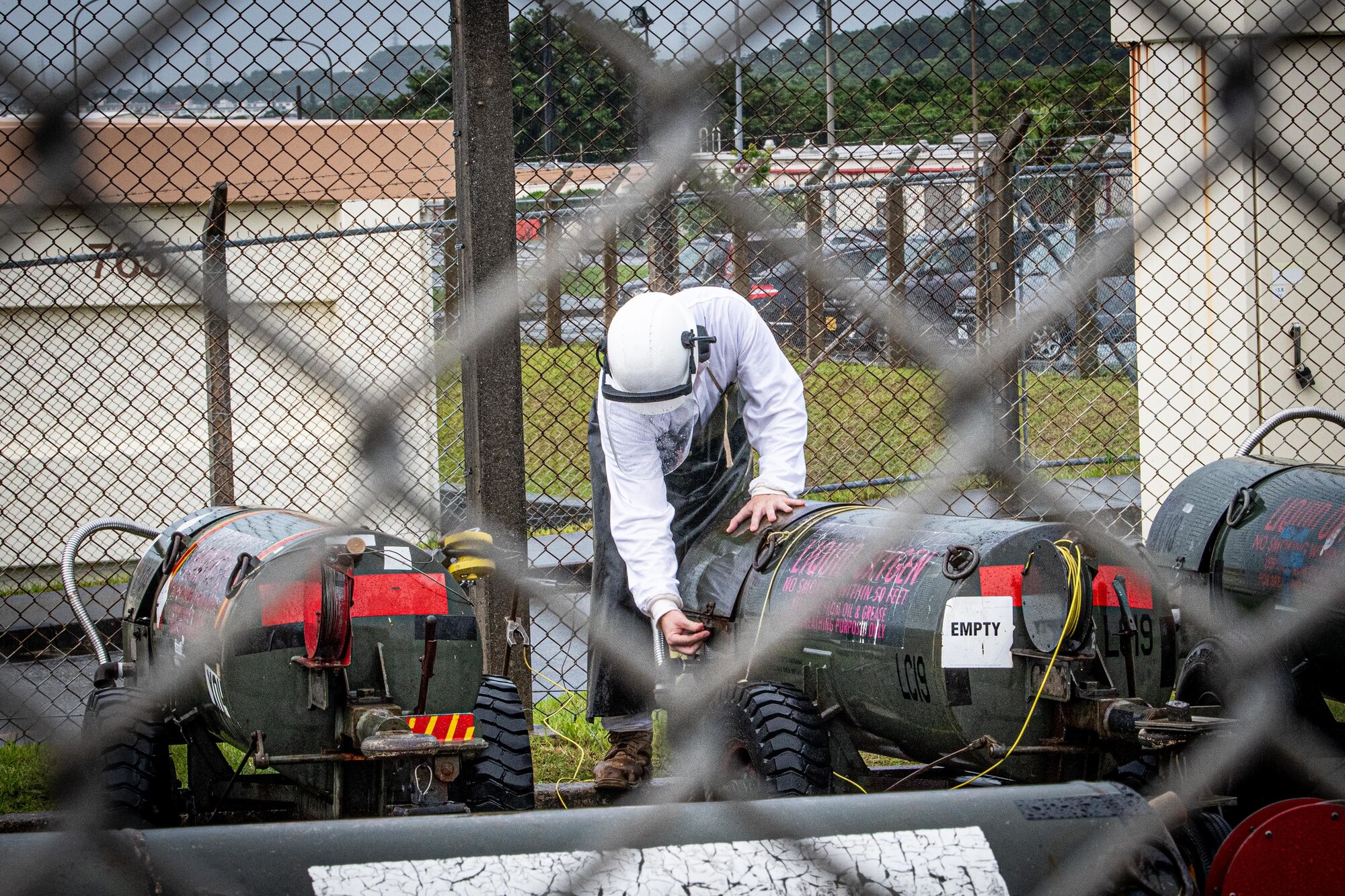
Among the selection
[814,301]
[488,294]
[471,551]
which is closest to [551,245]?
[488,294]

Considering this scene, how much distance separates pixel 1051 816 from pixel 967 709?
110 centimetres

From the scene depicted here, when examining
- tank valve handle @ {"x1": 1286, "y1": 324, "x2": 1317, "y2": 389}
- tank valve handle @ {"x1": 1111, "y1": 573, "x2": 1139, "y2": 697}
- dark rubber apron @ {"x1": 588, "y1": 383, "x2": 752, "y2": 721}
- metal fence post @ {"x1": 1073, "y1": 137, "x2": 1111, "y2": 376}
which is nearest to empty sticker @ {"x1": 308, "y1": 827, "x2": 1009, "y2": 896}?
tank valve handle @ {"x1": 1111, "y1": 573, "x2": 1139, "y2": 697}

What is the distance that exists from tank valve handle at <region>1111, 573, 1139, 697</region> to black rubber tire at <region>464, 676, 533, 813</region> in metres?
1.77

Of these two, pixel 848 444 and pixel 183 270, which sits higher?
pixel 183 270

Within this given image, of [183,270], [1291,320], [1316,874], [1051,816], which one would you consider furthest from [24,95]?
[1291,320]

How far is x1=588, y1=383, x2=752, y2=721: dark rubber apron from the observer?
4.41m

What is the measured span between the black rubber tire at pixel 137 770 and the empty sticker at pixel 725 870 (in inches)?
83.8

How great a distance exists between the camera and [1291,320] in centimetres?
614

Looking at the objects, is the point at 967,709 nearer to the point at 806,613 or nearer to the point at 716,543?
the point at 716,543

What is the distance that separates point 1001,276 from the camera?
3797 millimetres

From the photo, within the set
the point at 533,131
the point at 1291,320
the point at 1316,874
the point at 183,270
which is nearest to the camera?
the point at 183,270

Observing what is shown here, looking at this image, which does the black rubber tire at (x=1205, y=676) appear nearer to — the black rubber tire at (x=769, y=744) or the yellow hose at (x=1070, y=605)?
the yellow hose at (x=1070, y=605)

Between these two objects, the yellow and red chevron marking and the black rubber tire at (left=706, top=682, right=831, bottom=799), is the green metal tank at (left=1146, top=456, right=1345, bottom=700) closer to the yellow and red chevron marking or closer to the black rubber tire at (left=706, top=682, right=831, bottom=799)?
the black rubber tire at (left=706, top=682, right=831, bottom=799)

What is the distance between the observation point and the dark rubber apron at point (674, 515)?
4406 millimetres
